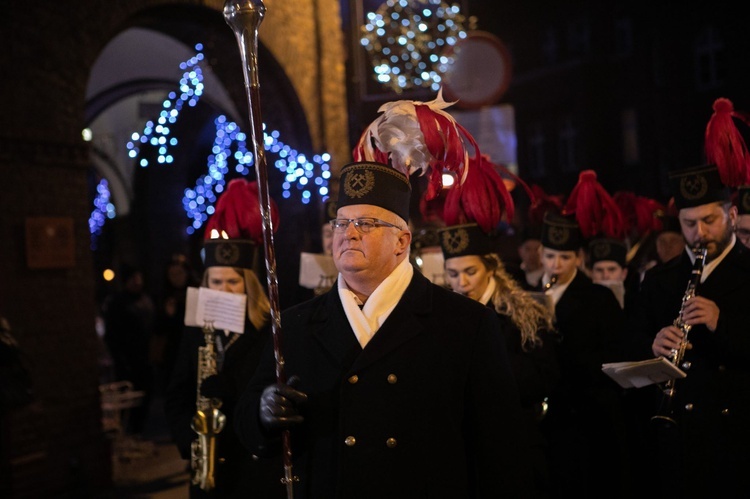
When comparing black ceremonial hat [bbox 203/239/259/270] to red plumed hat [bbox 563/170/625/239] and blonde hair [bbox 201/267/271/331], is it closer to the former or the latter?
blonde hair [bbox 201/267/271/331]

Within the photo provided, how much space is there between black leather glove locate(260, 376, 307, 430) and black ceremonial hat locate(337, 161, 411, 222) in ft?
2.56

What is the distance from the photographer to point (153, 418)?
1375 centimetres

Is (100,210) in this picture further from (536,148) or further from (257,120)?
Answer: (536,148)

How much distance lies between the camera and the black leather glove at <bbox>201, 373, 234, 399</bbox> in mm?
5082

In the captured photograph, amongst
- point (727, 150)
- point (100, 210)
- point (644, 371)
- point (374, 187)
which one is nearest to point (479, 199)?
point (727, 150)

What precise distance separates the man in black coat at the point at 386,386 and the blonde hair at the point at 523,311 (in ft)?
5.44

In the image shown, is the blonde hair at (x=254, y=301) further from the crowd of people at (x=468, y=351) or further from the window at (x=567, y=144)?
the window at (x=567, y=144)

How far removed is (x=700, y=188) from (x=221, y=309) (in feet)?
9.21

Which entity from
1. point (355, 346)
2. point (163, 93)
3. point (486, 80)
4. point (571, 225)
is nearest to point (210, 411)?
point (355, 346)

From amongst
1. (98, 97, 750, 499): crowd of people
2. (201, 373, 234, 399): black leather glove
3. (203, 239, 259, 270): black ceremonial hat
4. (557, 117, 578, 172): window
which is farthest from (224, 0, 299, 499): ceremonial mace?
(557, 117, 578, 172): window

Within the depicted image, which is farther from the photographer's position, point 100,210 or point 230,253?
point 100,210

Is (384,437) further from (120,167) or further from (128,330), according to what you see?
(120,167)

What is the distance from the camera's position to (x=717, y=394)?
500 centimetres

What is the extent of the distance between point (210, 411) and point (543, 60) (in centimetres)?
3801
